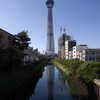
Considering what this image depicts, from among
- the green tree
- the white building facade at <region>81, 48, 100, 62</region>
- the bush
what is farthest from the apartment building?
the white building facade at <region>81, 48, 100, 62</region>

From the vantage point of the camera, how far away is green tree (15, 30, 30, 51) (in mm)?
45219

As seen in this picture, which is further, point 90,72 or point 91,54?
point 91,54

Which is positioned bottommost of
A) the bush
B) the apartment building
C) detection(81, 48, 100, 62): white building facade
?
the bush

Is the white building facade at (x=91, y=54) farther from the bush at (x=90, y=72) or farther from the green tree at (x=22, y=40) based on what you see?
the bush at (x=90, y=72)

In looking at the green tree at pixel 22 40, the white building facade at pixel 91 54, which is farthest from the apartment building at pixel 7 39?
the white building facade at pixel 91 54

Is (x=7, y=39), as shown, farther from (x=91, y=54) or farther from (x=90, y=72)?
(x=91, y=54)

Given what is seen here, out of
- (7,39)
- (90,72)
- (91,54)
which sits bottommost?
(90,72)

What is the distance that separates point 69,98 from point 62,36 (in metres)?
171

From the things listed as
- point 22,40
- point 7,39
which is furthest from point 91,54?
point 7,39

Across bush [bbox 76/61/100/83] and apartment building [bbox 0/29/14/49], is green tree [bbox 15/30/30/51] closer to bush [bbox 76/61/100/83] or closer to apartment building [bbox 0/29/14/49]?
apartment building [bbox 0/29/14/49]

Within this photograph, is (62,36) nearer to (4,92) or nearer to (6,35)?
(6,35)

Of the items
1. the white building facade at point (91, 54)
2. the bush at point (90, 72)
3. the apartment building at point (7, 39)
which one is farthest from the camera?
the white building facade at point (91, 54)

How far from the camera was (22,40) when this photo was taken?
150ft

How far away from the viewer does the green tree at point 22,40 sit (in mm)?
45219
